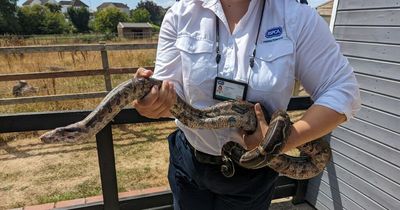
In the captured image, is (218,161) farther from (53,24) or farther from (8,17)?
(53,24)

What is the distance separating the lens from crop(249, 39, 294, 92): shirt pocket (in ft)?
5.93

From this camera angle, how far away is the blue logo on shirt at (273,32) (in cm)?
185

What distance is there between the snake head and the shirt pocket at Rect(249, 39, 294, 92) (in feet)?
4.35

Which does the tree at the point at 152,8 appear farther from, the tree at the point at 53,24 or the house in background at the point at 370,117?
the house in background at the point at 370,117

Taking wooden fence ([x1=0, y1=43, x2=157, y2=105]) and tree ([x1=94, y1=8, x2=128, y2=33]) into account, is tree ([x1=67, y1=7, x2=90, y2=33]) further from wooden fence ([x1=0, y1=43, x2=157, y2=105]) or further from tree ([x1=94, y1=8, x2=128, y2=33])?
wooden fence ([x1=0, y1=43, x2=157, y2=105])

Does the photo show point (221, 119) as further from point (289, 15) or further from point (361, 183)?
point (361, 183)

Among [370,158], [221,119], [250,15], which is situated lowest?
[370,158]

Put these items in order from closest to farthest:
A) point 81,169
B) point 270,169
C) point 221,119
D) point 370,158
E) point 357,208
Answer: point 221,119 < point 270,169 < point 370,158 < point 357,208 < point 81,169

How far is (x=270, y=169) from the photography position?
2266mm

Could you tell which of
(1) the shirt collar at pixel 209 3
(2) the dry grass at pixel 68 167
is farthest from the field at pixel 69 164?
(1) the shirt collar at pixel 209 3

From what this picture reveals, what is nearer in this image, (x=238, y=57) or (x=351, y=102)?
(x=351, y=102)

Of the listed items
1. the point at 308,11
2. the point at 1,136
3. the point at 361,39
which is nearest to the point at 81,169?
the point at 1,136

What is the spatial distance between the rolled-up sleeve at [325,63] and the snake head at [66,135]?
63.0 inches

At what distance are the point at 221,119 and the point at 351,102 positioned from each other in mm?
734
